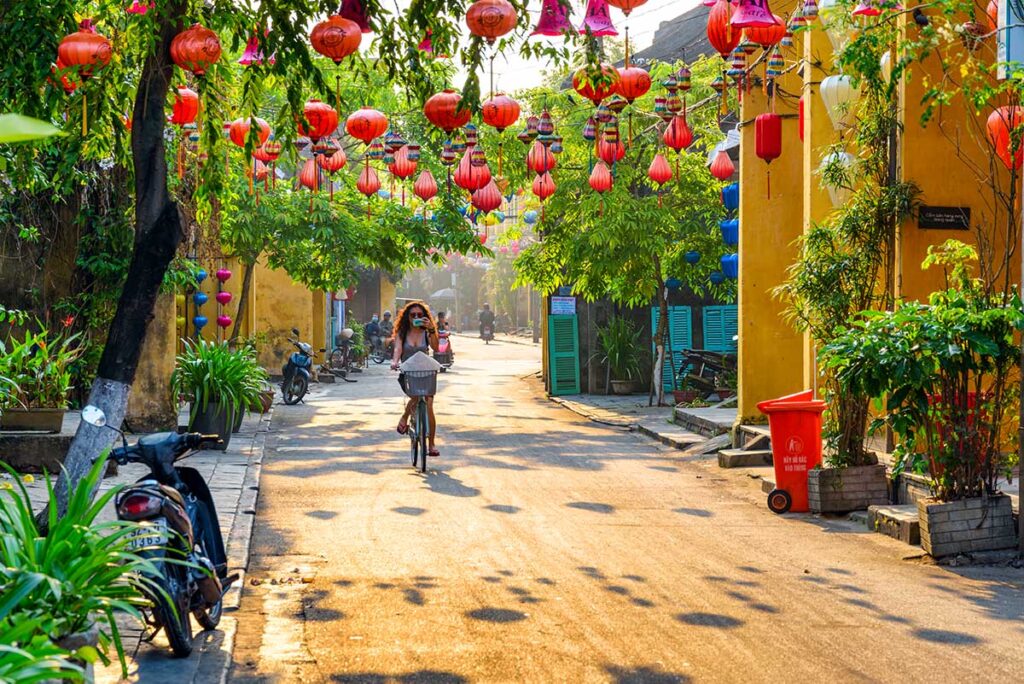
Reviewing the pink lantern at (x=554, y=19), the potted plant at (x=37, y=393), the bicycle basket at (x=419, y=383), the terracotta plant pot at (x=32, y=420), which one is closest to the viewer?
the pink lantern at (x=554, y=19)

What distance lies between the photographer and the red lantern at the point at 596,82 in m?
9.55

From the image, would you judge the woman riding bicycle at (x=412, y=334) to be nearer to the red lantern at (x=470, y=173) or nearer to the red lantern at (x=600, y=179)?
the red lantern at (x=470, y=173)

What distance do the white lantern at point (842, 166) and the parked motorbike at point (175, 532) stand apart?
26.1 ft

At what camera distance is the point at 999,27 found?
955cm

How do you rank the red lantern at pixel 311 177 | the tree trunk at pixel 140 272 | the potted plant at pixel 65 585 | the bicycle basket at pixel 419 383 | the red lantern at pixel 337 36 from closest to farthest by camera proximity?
the potted plant at pixel 65 585 → the tree trunk at pixel 140 272 → the red lantern at pixel 337 36 → the bicycle basket at pixel 419 383 → the red lantern at pixel 311 177

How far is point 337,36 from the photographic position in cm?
924

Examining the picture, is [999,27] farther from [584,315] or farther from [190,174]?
[584,315]

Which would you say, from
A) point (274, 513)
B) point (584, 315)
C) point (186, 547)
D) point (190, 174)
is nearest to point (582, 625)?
point (186, 547)

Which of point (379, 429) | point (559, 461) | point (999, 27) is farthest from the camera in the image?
point (379, 429)

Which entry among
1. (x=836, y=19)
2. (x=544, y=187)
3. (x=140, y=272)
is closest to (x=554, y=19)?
(x=836, y=19)

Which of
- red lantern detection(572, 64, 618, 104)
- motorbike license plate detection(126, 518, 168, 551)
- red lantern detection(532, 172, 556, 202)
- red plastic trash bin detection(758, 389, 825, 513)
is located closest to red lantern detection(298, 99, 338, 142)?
red lantern detection(572, 64, 618, 104)

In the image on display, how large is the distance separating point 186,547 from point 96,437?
5.44 feet

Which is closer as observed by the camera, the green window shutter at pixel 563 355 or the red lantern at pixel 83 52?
the red lantern at pixel 83 52

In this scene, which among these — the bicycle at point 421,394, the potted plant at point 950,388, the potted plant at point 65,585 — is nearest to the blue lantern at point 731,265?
the bicycle at point 421,394
